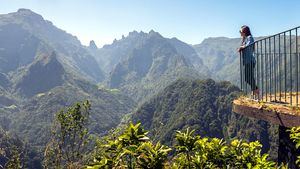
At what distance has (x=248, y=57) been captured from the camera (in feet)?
38.5

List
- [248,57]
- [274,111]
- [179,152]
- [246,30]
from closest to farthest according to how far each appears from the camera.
A: 1. [179,152]
2. [274,111]
3. [248,57]
4. [246,30]

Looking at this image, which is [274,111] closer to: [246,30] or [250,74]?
[250,74]

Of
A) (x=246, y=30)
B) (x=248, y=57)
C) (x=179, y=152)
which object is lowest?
(x=179, y=152)

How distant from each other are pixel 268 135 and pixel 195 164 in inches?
6187

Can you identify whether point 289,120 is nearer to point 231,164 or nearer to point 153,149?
point 231,164

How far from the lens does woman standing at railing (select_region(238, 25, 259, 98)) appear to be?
11.6 metres

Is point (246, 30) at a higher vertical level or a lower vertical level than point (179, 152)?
higher

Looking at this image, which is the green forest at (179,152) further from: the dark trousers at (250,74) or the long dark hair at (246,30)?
the long dark hair at (246,30)

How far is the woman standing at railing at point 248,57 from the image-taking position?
1161cm

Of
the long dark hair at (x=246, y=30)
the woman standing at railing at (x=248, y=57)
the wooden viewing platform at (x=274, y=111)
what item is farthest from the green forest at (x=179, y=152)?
the long dark hair at (x=246, y=30)

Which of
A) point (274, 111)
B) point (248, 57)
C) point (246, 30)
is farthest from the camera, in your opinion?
point (246, 30)

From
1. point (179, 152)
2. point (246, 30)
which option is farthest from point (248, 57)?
point (179, 152)

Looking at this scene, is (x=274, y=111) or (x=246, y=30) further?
(x=246, y=30)

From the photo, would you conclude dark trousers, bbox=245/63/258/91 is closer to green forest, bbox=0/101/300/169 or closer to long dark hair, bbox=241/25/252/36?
long dark hair, bbox=241/25/252/36
